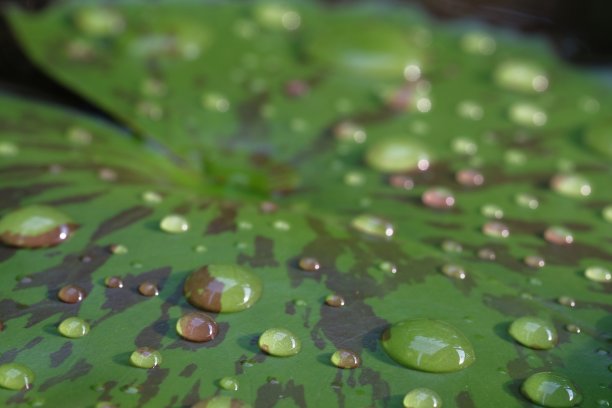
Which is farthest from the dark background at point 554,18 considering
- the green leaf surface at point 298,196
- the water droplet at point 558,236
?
the water droplet at point 558,236

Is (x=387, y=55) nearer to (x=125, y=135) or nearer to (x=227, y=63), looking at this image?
(x=227, y=63)

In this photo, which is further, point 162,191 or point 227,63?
point 227,63

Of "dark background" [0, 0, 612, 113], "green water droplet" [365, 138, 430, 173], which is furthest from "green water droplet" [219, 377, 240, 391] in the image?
"dark background" [0, 0, 612, 113]

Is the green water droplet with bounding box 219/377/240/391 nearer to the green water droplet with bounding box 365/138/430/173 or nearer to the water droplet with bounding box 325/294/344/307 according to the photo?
the water droplet with bounding box 325/294/344/307

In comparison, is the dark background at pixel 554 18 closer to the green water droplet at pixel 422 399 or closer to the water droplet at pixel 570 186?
the water droplet at pixel 570 186

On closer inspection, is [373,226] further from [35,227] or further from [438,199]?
[35,227]

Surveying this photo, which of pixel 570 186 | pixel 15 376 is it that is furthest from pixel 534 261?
pixel 15 376

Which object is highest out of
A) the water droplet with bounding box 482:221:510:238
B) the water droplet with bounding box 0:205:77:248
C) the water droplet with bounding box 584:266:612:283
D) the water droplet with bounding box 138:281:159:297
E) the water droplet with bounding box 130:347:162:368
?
the water droplet with bounding box 130:347:162:368

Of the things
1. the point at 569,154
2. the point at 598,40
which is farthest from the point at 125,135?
the point at 598,40
